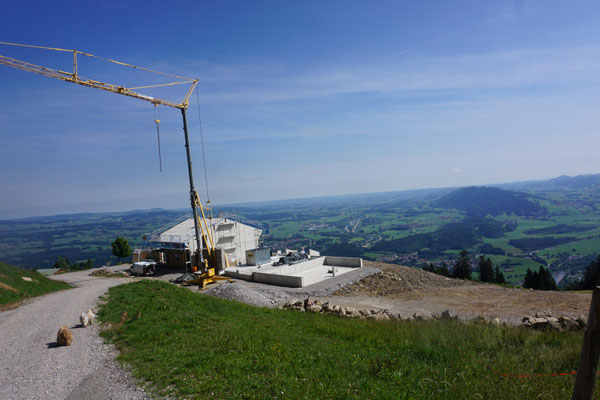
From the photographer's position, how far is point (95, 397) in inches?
251

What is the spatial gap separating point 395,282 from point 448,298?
5225mm

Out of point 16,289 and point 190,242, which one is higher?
point 16,289

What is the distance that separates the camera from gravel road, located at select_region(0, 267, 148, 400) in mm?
6629

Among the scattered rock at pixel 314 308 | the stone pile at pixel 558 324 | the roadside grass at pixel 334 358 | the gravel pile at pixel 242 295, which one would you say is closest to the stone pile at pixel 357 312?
the scattered rock at pixel 314 308

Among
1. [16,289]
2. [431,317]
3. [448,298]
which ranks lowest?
[448,298]

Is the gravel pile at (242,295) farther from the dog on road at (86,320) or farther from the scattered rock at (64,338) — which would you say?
the scattered rock at (64,338)

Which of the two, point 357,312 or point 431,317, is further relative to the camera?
point 357,312

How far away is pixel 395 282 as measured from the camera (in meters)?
25.9

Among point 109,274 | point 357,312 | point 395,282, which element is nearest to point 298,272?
point 395,282

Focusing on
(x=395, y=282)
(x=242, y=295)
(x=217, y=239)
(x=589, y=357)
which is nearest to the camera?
(x=589, y=357)

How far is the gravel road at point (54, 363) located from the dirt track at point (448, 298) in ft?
41.3

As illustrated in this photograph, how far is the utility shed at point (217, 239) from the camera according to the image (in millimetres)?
31641

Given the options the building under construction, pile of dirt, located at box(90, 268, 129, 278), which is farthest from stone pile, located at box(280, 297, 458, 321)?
pile of dirt, located at box(90, 268, 129, 278)

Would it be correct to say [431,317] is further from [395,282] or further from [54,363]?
[54,363]
